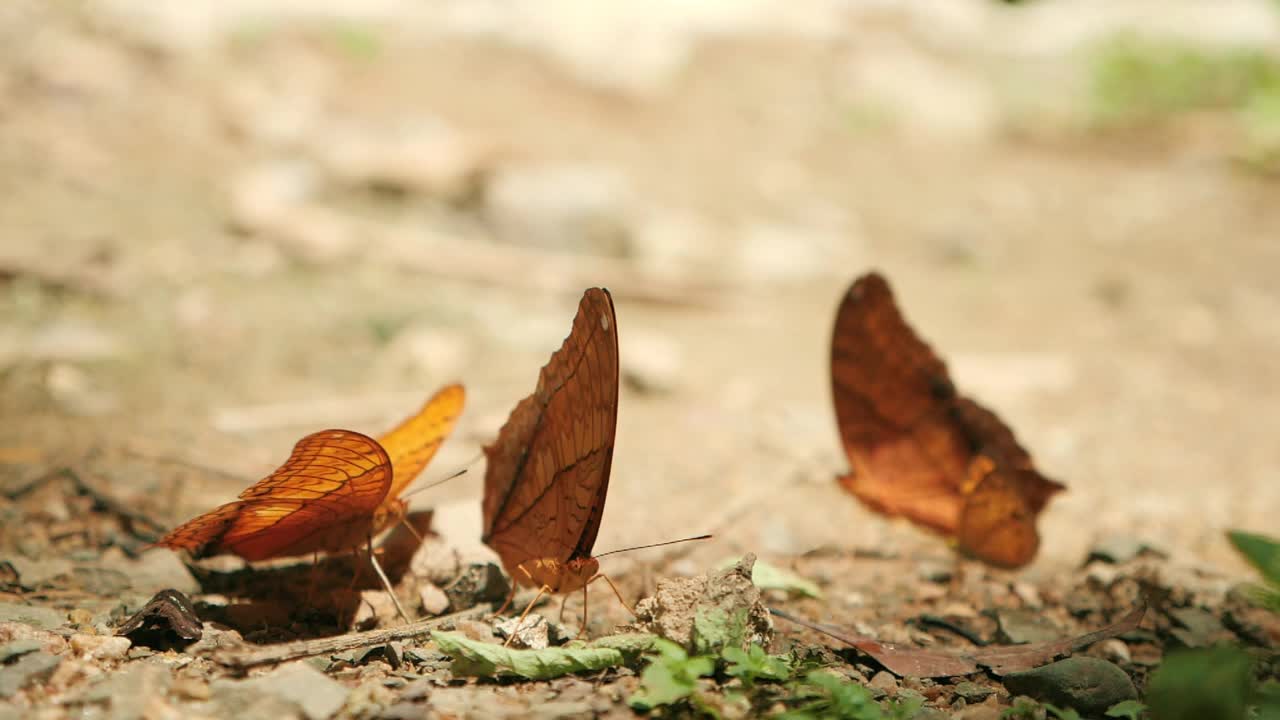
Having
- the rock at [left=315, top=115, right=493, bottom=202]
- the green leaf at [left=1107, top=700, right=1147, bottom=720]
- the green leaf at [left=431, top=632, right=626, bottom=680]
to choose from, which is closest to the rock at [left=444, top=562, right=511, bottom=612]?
the green leaf at [left=431, top=632, right=626, bottom=680]

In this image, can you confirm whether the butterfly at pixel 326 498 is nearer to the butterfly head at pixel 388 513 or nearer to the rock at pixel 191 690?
the butterfly head at pixel 388 513

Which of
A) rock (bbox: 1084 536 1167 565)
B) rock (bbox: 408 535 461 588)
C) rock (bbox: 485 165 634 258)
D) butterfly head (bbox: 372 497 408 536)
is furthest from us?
rock (bbox: 485 165 634 258)

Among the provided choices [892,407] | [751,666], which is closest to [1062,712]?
[751,666]

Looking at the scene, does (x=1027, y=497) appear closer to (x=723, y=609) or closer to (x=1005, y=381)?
(x=723, y=609)

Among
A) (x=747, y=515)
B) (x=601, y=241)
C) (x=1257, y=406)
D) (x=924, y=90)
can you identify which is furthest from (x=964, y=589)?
(x=924, y=90)

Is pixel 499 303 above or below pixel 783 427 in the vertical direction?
above

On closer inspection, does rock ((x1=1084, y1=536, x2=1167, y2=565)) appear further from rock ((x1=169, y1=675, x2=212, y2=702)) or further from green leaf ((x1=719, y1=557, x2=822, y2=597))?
rock ((x1=169, y1=675, x2=212, y2=702))
